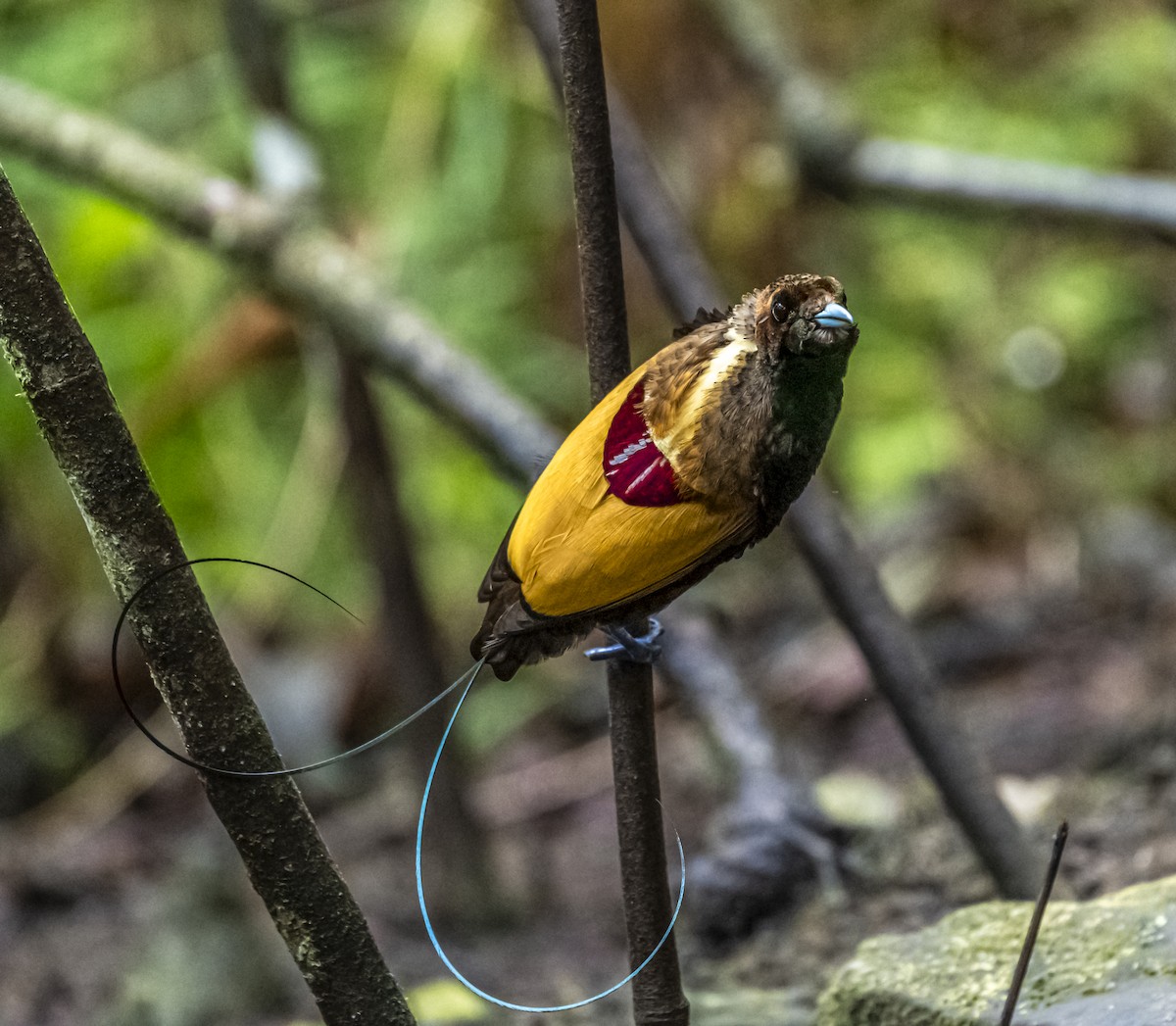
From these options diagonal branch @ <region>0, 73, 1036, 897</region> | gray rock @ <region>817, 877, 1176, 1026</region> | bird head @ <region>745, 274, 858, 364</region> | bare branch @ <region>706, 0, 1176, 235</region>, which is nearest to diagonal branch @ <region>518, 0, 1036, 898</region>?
diagonal branch @ <region>0, 73, 1036, 897</region>

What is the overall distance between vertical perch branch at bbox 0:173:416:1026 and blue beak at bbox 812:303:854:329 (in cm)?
37

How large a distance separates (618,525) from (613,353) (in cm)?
14

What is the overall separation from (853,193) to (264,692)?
155 cm

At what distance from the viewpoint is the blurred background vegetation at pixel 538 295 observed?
113 inches

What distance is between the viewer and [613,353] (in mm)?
785

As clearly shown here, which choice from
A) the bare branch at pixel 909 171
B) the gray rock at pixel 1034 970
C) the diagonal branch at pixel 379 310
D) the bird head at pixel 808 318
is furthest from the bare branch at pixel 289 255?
the bare branch at pixel 909 171

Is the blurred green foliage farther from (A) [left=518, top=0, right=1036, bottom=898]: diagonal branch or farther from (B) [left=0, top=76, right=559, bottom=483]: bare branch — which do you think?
(A) [left=518, top=0, right=1036, bottom=898]: diagonal branch

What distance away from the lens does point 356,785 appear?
285 cm

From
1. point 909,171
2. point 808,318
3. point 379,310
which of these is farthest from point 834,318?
point 909,171

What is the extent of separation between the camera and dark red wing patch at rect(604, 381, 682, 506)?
688 mm

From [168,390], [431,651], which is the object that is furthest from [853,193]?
[168,390]

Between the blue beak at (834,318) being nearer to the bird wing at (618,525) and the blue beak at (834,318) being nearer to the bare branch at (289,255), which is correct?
the bird wing at (618,525)

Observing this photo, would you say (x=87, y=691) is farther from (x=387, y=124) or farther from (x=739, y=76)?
(x=739, y=76)

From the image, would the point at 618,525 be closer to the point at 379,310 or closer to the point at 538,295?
the point at 379,310
